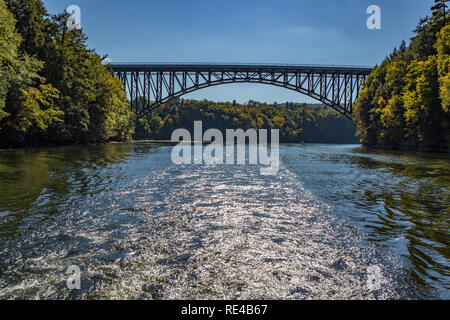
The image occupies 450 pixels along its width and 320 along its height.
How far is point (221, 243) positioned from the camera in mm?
5441

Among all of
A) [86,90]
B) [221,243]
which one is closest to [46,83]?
[86,90]

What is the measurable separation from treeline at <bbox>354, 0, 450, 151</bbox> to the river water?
27771mm

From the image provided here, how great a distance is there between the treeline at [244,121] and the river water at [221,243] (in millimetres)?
96693

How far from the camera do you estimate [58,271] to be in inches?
163

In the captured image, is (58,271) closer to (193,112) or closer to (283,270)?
(283,270)

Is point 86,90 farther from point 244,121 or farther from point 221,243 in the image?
point 244,121

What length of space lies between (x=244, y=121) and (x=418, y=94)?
97.6 m

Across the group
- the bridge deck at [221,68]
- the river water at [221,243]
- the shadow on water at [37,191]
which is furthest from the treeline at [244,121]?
the river water at [221,243]

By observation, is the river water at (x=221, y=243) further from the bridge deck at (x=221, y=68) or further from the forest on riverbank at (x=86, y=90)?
the bridge deck at (x=221, y=68)

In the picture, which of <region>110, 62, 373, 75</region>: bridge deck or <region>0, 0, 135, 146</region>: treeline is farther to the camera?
<region>110, 62, 373, 75</region>: bridge deck

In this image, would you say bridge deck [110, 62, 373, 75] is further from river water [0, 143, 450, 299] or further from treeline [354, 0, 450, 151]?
river water [0, 143, 450, 299]

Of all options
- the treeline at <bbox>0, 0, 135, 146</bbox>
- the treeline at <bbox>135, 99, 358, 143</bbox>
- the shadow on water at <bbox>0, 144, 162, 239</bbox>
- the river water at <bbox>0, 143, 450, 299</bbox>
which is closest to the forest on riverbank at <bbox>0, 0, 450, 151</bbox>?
the treeline at <bbox>0, 0, 135, 146</bbox>

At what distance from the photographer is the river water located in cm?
382
